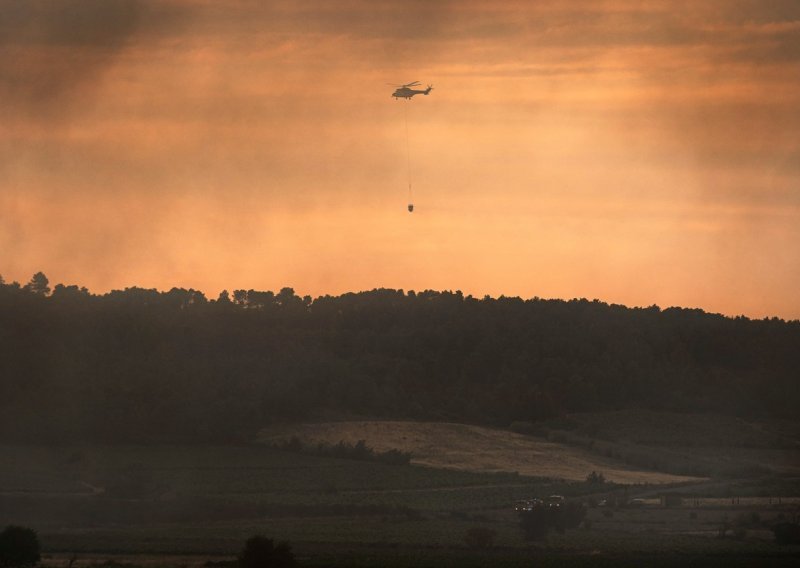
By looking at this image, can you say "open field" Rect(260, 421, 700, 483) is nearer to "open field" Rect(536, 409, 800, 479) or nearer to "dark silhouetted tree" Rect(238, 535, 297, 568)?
"open field" Rect(536, 409, 800, 479)

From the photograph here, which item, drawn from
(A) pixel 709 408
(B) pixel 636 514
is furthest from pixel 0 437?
(A) pixel 709 408

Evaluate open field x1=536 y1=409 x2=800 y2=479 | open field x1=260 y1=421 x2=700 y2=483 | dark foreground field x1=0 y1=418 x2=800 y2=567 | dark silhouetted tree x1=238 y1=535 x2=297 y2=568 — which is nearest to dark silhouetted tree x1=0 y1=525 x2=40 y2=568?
dark foreground field x1=0 y1=418 x2=800 y2=567

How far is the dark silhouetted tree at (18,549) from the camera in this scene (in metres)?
77.8

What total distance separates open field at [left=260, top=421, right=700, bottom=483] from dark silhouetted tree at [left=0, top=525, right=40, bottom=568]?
48.7 metres

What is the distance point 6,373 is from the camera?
135m

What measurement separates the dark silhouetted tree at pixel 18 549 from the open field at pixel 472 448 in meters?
48.7

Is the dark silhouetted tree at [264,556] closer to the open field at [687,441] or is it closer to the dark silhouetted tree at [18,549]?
the dark silhouetted tree at [18,549]

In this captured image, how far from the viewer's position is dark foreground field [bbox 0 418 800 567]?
85000 millimetres

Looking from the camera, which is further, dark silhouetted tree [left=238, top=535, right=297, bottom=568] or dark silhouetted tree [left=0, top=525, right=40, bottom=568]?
dark silhouetted tree [left=0, top=525, right=40, bottom=568]

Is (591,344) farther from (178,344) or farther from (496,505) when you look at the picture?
(496,505)

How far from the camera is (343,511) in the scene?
10356 cm

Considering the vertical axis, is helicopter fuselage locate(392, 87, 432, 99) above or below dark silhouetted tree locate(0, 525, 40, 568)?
above

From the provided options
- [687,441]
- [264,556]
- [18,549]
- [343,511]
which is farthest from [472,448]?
[18,549]

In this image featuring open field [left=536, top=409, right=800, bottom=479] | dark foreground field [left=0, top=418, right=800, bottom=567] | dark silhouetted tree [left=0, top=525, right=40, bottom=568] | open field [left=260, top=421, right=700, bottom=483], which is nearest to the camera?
dark silhouetted tree [left=0, top=525, right=40, bottom=568]
